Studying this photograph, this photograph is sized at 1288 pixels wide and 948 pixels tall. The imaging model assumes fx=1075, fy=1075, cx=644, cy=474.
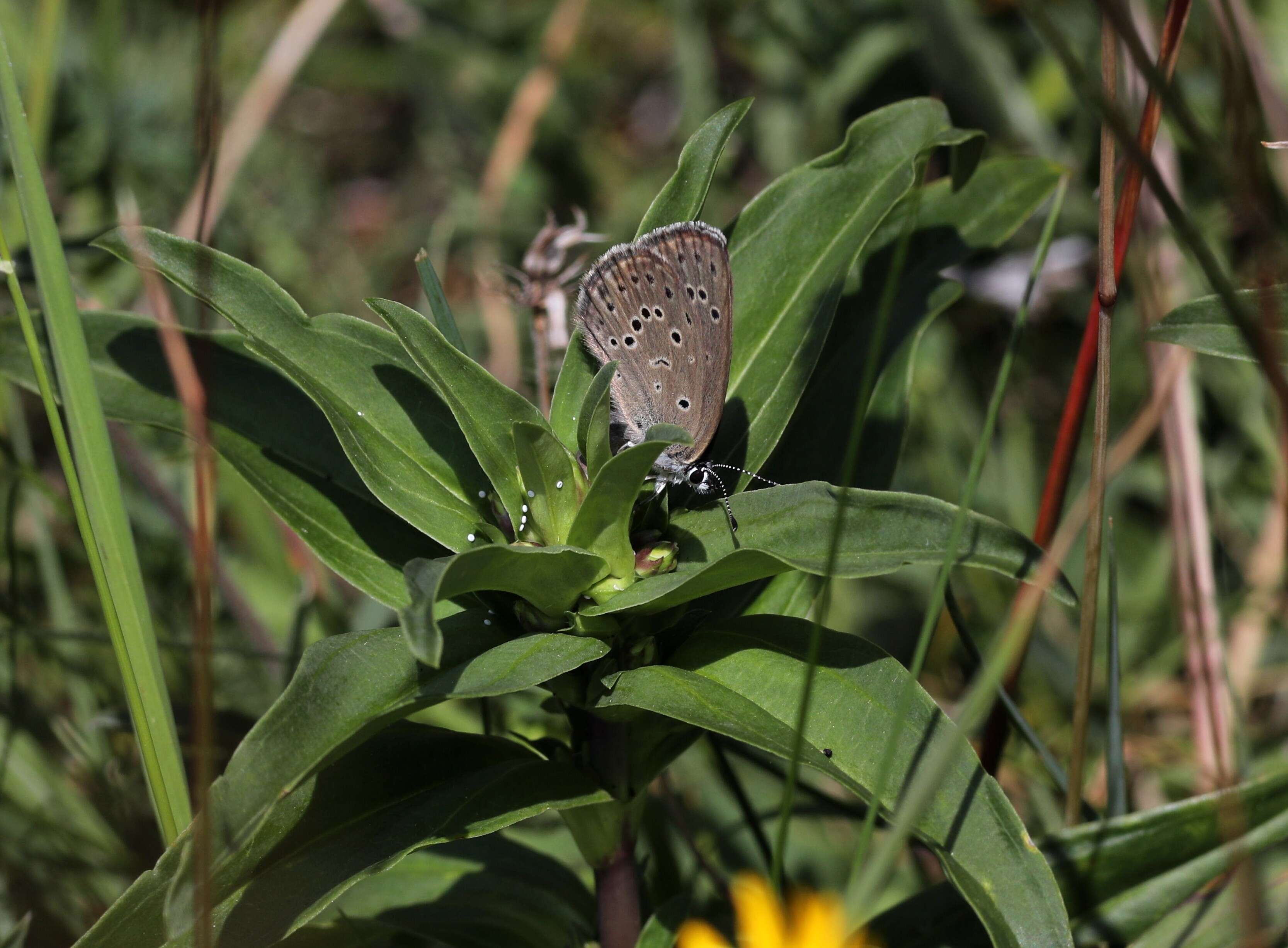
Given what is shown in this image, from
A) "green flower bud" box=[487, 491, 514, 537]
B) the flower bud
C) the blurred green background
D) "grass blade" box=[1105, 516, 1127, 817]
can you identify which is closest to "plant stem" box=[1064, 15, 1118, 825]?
"grass blade" box=[1105, 516, 1127, 817]

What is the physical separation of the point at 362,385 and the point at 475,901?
2.49 feet

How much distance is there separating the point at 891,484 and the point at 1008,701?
0.38 m

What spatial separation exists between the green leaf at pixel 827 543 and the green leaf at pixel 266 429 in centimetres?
40

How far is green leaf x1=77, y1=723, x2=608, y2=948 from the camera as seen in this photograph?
1.15 m

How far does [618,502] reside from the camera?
1206mm

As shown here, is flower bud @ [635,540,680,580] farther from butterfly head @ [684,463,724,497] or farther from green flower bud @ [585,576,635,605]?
butterfly head @ [684,463,724,497]

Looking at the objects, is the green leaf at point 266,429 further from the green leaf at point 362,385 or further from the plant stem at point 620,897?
the plant stem at point 620,897

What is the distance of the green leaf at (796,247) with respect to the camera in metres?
1.53

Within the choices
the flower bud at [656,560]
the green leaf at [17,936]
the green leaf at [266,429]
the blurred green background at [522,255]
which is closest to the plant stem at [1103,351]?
the blurred green background at [522,255]

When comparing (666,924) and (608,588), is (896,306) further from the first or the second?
(666,924)

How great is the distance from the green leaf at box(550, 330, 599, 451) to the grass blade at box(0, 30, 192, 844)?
0.55 meters

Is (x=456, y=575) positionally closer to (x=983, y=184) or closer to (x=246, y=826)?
(x=246, y=826)

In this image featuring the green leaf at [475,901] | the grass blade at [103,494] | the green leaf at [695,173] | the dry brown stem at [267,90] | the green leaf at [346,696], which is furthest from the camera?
the dry brown stem at [267,90]

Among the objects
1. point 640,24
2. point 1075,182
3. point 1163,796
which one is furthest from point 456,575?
point 640,24
